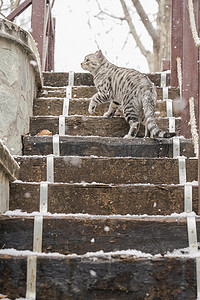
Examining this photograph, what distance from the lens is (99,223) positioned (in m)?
2.28

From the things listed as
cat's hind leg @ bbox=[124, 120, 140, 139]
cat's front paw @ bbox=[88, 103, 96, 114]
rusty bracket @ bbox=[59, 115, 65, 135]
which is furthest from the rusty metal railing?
rusty bracket @ bbox=[59, 115, 65, 135]

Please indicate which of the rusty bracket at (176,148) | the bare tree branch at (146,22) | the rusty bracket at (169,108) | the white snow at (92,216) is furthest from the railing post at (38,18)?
the bare tree branch at (146,22)

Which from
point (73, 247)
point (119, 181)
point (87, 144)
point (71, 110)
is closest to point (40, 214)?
point (73, 247)

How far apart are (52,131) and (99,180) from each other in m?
1.16

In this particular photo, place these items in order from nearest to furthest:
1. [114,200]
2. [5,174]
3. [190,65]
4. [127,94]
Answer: [5,174] < [114,200] < [190,65] < [127,94]

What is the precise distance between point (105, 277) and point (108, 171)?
887mm

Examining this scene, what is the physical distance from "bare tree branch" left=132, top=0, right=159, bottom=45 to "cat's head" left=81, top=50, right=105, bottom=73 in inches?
212

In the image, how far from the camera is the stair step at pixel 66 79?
16.1ft

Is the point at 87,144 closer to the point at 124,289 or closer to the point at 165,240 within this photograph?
the point at 165,240

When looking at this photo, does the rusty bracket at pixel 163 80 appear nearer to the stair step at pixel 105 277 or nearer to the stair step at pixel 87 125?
the stair step at pixel 87 125

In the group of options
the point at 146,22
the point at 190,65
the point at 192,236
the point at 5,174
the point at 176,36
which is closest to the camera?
the point at 192,236

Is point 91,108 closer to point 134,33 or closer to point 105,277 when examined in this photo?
point 105,277

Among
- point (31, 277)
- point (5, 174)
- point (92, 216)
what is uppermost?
point (5, 174)

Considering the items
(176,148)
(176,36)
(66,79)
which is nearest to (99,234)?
(176,148)
